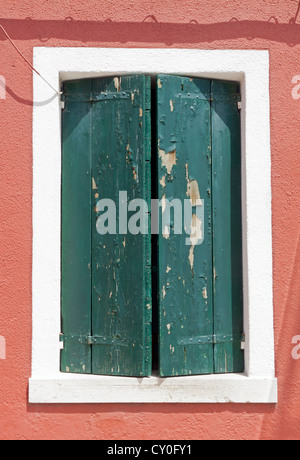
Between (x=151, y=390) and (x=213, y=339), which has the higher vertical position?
(x=213, y=339)

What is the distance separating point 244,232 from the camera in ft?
13.1

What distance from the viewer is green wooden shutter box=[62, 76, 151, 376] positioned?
3883 mm

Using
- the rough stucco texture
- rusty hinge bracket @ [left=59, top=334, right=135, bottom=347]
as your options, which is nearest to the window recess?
rusty hinge bracket @ [left=59, top=334, right=135, bottom=347]

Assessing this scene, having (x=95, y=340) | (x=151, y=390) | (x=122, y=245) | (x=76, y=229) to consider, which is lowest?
(x=151, y=390)

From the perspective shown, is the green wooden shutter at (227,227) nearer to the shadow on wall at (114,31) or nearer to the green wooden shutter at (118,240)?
the shadow on wall at (114,31)

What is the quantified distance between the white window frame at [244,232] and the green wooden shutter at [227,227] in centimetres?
7

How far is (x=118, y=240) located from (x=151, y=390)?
1.00 metres

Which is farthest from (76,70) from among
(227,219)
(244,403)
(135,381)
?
(244,403)

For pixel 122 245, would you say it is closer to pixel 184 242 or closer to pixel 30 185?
pixel 184 242

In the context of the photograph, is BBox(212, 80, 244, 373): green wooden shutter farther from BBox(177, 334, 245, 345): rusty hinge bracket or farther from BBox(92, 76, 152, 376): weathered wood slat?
BBox(92, 76, 152, 376): weathered wood slat

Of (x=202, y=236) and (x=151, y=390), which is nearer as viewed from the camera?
(x=151, y=390)

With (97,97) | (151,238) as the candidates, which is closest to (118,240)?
(151,238)

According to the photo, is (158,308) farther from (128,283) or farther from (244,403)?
(244,403)

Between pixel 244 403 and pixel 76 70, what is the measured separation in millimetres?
2452
